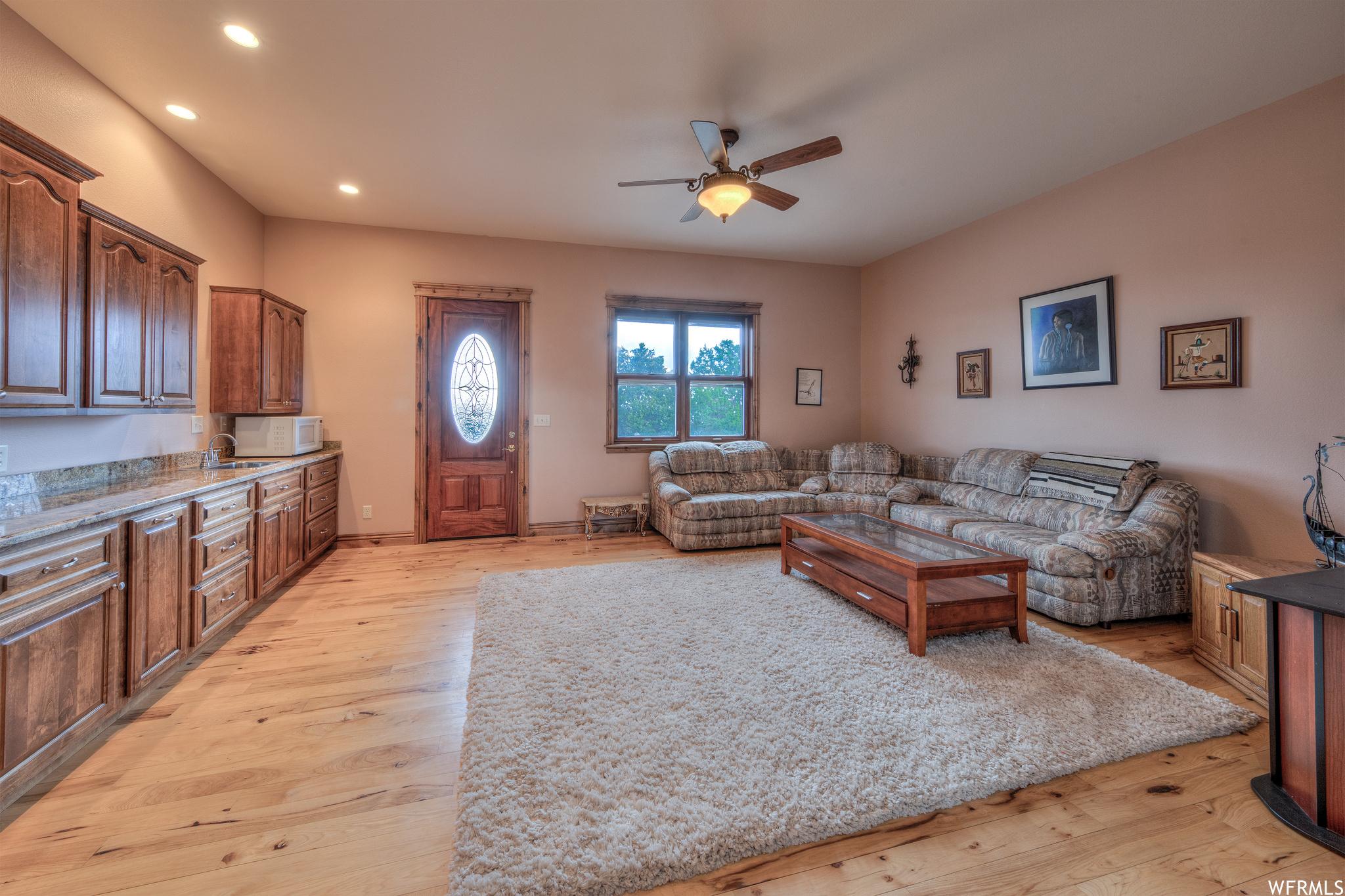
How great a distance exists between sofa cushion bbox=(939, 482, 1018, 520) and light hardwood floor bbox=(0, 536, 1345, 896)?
5.73 feet

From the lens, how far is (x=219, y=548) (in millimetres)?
2721

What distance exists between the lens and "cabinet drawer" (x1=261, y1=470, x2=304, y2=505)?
10.8 feet

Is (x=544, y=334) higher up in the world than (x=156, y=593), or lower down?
higher up

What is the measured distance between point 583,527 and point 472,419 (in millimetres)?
1582

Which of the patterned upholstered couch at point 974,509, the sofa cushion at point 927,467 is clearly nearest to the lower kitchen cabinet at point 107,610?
the patterned upholstered couch at point 974,509

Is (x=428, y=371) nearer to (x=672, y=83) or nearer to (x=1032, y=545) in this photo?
(x=672, y=83)

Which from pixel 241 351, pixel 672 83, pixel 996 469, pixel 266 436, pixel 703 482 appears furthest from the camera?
pixel 703 482

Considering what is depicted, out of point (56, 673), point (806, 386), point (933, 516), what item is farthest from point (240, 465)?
point (806, 386)

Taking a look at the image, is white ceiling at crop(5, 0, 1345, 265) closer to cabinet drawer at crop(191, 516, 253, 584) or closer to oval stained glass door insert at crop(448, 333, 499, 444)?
oval stained glass door insert at crop(448, 333, 499, 444)

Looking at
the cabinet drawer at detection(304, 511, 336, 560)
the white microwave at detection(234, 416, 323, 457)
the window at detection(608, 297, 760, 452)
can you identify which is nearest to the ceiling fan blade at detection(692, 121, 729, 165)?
the window at detection(608, 297, 760, 452)

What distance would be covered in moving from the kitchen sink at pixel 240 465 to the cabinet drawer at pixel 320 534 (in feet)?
2.28

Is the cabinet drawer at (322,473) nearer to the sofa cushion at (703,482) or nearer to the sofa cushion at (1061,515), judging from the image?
the sofa cushion at (703,482)

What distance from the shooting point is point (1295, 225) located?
2846 millimetres

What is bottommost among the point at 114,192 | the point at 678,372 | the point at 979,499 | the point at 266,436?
the point at 979,499
